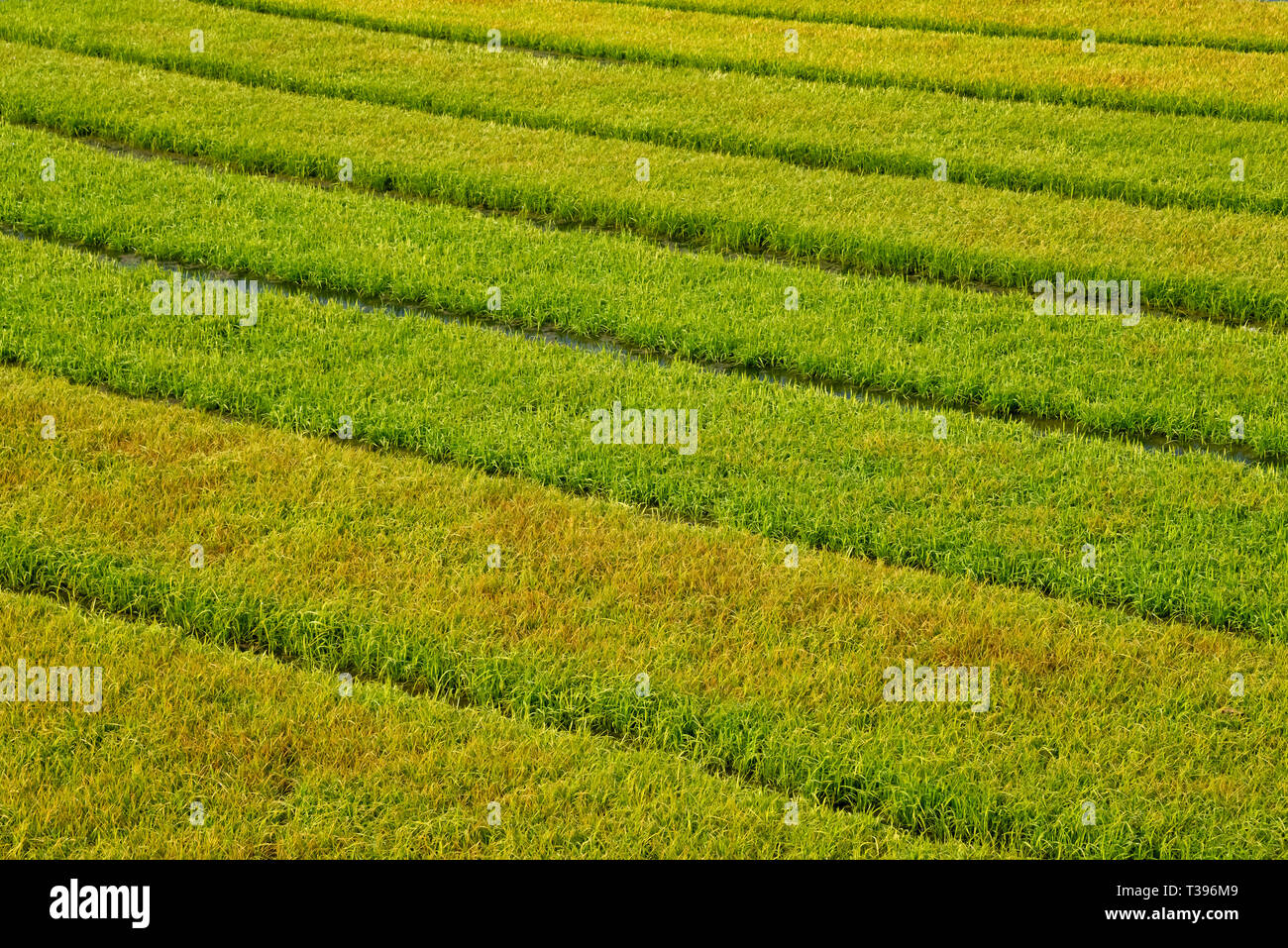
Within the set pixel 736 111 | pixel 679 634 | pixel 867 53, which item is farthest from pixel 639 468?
pixel 867 53

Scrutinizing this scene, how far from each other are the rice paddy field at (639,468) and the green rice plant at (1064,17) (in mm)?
2442

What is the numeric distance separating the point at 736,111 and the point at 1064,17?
632 centimetres

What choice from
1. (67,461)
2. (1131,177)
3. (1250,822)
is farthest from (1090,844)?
(1131,177)

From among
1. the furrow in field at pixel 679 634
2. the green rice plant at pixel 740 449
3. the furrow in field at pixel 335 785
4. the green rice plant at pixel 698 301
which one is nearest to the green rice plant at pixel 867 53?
the green rice plant at pixel 698 301

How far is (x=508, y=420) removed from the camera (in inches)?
338

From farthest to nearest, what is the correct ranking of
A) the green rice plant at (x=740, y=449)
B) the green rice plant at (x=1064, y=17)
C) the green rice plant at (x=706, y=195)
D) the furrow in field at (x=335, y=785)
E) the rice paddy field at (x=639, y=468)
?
the green rice plant at (x=1064, y=17), the green rice plant at (x=706, y=195), the green rice plant at (x=740, y=449), the rice paddy field at (x=639, y=468), the furrow in field at (x=335, y=785)

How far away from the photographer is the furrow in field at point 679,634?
18.6ft

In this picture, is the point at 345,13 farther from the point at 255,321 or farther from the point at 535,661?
the point at 535,661

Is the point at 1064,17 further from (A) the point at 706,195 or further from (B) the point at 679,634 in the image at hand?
(B) the point at 679,634

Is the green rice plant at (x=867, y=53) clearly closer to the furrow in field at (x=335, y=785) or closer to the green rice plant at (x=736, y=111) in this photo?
the green rice plant at (x=736, y=111)

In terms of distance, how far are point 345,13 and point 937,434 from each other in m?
12.5

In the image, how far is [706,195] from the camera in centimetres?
1247

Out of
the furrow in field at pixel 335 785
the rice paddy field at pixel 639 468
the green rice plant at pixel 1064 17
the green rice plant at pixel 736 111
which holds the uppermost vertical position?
the green rice plant at pixel 1064 17

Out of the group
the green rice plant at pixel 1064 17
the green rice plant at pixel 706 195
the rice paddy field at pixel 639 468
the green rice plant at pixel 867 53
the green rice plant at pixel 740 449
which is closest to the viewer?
the rice paddy field at pixel 639 468
